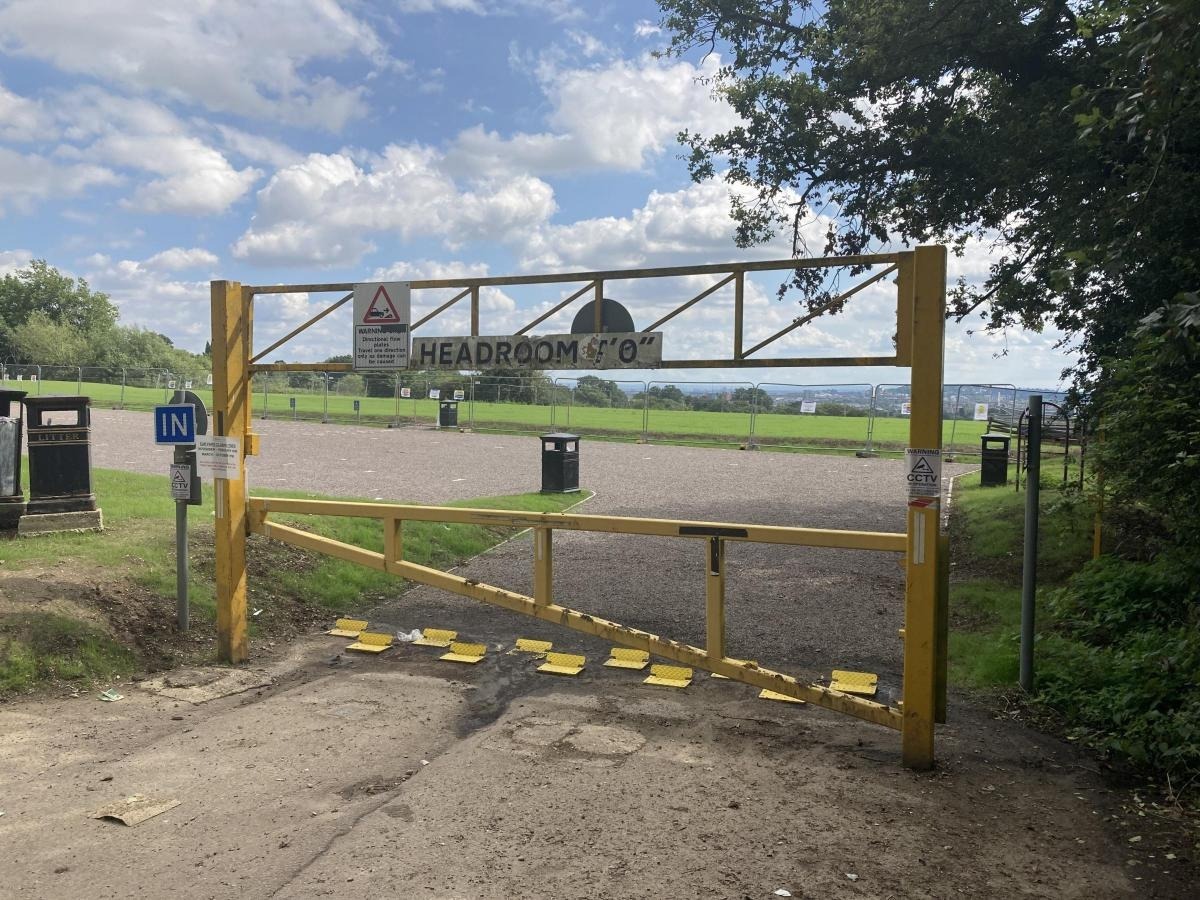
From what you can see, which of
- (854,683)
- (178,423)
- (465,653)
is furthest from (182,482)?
(854,683)

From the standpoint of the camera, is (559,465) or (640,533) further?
(559,465)

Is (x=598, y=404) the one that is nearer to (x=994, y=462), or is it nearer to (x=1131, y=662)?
(x=994, y=462)

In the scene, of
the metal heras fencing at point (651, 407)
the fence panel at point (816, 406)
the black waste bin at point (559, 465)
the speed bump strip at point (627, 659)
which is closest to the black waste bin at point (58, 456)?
the speed bump strip at point (627, 659)

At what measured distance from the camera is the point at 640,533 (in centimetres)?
561

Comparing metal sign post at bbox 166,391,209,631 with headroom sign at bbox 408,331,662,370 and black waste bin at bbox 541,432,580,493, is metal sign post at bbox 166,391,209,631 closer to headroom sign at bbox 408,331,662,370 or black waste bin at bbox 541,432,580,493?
headroom sign at bbox 408,331,662,370

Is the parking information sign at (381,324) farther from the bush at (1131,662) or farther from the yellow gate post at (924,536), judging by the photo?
the bush at (1131,662)

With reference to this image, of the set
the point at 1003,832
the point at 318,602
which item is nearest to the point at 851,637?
the point at 1003,832

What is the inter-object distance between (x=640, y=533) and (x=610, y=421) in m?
31.4

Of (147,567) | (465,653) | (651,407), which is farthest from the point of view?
(651,407)

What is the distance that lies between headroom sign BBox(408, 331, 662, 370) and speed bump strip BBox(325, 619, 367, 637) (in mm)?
2581

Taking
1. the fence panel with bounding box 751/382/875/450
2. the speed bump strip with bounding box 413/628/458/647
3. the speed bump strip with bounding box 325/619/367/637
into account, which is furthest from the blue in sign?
the fence panel with bounding box 751/382/875/450

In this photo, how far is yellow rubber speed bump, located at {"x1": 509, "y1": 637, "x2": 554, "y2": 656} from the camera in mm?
7379

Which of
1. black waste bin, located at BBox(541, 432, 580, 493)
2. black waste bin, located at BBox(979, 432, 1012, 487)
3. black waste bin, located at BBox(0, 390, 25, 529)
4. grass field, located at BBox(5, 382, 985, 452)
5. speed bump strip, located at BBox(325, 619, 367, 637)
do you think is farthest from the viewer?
grass field, located at BBox(5, 382, 985, 452)

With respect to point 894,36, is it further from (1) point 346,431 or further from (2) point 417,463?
(1) point 346,431
